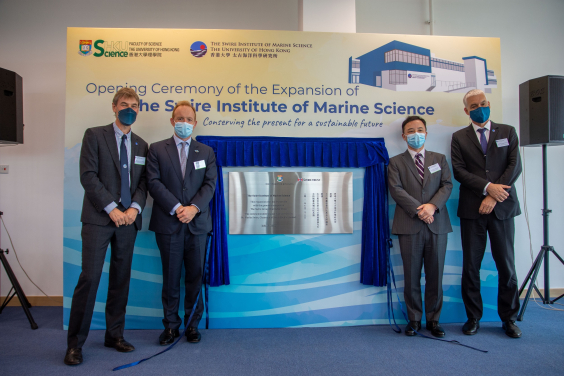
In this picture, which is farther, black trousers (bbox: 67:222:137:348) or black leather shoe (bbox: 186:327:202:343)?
black leather shoe (bbox: 186:327:202:343)

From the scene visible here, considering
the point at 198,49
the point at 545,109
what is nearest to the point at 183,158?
the point at 198,49

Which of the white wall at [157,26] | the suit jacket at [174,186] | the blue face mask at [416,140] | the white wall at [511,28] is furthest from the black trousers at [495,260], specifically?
the suit jacket at [174,186]

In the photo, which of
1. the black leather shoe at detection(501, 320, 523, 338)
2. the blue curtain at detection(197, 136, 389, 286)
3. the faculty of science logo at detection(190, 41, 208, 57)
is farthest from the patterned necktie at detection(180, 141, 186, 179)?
the black leather shoe at detection(501, 320, 523, 338)

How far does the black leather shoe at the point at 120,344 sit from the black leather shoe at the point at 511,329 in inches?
124

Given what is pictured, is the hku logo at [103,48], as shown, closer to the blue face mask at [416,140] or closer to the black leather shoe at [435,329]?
the blue face mask at [416,140]

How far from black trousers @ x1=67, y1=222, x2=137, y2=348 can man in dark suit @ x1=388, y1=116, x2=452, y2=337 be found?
91.2 inches

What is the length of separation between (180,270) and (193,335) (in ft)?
1.77

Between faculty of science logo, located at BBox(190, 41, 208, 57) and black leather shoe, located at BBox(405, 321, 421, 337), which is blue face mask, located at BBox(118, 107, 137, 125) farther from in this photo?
black leather shoe, located at BBox(405, 321, 421, 337)

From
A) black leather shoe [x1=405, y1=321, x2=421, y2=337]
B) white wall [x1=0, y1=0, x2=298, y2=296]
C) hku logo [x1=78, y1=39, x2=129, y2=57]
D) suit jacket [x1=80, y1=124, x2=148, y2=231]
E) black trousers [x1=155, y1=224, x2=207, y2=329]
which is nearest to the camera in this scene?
suit jacket [x1=80, y1=124, x2=148, y2=231]

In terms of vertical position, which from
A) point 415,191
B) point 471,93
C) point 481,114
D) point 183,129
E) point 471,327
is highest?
point 471,93

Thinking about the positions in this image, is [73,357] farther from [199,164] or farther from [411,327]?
[411,327]

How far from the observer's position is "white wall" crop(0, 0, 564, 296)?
3637 millimetres

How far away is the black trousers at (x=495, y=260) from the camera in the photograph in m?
2.79

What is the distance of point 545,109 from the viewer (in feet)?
9.78
